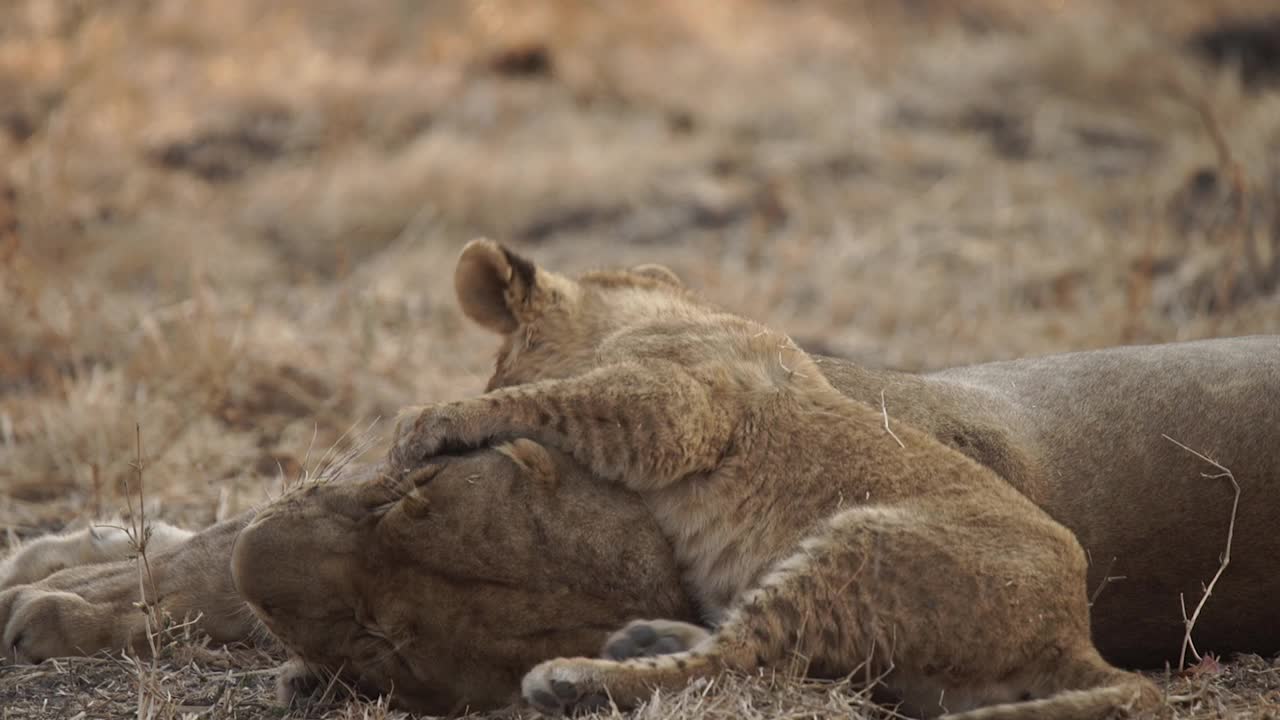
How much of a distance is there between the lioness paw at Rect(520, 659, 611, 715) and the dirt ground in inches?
5.8

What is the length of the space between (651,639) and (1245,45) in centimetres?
1178

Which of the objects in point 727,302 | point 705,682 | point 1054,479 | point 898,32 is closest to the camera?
point 705,682

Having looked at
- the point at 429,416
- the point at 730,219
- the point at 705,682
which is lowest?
the point at 730,219

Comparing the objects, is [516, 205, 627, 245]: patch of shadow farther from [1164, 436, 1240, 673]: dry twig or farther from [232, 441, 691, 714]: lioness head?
[232, 441, 691, 714]: lioness head

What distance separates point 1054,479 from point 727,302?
14.3 ft

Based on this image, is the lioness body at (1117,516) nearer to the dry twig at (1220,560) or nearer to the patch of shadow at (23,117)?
the dry twig at (1220,560)

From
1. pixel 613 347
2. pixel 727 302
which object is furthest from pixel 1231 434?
pixel 727 302

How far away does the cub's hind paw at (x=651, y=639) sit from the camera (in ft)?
10.3

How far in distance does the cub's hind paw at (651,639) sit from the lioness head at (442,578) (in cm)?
9

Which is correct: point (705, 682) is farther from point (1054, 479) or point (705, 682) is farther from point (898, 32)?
point (898, 32)

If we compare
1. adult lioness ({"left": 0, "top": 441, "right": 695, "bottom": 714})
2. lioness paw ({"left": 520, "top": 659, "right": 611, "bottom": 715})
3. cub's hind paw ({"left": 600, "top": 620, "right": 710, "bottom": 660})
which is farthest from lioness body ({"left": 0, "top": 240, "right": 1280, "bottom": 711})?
lioness paw ({"left": 520, "top": 659, "right": 611, "bottom": 715})

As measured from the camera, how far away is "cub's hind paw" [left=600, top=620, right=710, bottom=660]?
3139 mm

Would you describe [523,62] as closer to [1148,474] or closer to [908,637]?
[1148,474]

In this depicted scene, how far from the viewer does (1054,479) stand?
12.4 feet
